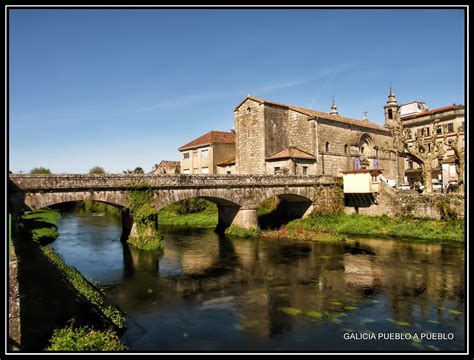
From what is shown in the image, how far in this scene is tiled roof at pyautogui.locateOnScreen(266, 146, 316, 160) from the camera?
133ft

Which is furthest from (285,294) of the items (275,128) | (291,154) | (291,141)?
(291,141)

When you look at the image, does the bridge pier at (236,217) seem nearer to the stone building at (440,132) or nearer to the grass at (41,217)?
the grass at (41,217)

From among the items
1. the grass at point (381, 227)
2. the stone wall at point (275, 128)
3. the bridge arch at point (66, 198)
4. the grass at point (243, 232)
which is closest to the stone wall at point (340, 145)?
the stone wall at point (275, 128)

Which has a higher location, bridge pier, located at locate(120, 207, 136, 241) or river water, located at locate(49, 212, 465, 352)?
bridge pier, located at locate(120, 207, 136, 241)

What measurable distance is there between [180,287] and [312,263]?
323 inches

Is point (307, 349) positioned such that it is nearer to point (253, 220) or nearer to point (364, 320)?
point (364, 320)

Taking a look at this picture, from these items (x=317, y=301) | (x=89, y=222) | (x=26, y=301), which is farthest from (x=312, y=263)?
(x=89, y=222)

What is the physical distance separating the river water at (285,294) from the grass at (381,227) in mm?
2747

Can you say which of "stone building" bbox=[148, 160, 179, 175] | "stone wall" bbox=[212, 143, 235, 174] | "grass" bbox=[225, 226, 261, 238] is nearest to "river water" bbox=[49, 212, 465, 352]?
"grass" bbox=[225, 226, 261, 238]

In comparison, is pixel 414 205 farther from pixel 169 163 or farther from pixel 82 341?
pixel 169 163

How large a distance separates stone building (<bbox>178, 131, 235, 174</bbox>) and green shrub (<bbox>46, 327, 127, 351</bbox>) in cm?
4161

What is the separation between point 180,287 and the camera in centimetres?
1875

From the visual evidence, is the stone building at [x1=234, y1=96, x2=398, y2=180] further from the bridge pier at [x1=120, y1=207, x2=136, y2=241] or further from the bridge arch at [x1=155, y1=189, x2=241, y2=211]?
the bridge pier at [x1=120, y1=207, x2=136, y2=241]

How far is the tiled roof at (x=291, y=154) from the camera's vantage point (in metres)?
40.7
